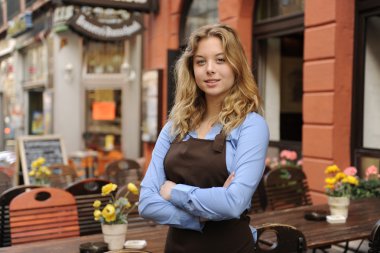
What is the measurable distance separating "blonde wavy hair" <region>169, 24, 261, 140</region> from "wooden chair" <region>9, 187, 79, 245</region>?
171cm

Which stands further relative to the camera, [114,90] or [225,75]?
[114,90]

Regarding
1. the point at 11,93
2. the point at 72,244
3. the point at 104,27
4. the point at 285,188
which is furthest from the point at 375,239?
the point at 11,93

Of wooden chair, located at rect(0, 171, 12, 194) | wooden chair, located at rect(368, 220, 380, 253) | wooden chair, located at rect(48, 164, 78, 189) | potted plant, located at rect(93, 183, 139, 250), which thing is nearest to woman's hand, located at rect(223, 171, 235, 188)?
potted plant, located at rect(93, 183, 139, 250)

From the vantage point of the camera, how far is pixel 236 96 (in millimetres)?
1927

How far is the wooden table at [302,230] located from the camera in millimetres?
2727

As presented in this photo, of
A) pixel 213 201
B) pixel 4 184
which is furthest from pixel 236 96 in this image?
pixel 4 184

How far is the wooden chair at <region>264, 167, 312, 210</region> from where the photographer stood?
4.57 metres

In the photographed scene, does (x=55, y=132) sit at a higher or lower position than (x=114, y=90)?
lower

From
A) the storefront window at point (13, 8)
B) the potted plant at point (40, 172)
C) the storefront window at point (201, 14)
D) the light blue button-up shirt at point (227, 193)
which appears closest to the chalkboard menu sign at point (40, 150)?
the potted plant at point (40, 172)

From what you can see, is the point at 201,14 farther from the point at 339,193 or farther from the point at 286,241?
the point at 286,241

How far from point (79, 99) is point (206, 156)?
1039cm

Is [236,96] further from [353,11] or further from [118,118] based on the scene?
[118,118]

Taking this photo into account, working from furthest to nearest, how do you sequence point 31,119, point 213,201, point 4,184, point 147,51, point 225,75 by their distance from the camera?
point 31,119 < point 147,51 < point 4,184 < point 225,75 < point 213,201

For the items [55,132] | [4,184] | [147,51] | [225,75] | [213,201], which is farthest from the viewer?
[55,132]
